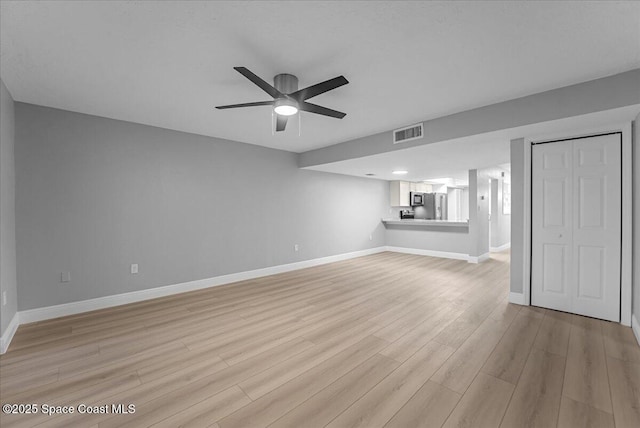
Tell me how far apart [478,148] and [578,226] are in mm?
1666

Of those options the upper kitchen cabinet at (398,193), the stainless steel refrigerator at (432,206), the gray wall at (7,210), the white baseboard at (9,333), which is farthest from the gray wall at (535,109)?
the stainless steel refrigerator at (432,206)

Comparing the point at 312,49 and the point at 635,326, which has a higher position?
the point at 312,49

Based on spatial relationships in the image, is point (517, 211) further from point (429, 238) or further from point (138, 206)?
point (138, 206)

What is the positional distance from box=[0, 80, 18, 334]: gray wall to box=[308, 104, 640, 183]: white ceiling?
14.4ft

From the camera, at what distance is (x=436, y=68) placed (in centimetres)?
241

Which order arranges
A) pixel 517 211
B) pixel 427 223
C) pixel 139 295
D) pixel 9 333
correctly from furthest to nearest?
pixel 427 223, pixel 139 295, pixel 517 211, pixel 9 333

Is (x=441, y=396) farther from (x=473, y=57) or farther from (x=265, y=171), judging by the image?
(x=265, y=171)

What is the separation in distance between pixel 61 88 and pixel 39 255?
6.60 feet

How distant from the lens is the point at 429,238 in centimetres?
746

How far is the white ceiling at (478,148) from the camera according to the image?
9.39 feet

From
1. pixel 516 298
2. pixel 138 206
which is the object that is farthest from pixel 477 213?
pixel 138 206

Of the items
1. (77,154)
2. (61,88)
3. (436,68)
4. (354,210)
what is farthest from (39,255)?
(354,210)

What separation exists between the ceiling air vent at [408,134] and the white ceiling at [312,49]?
61 centimetres

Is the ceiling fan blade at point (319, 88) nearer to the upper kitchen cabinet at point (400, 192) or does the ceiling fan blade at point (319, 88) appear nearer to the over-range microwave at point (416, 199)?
the upper kitchen cabinet at point (400, 192)
